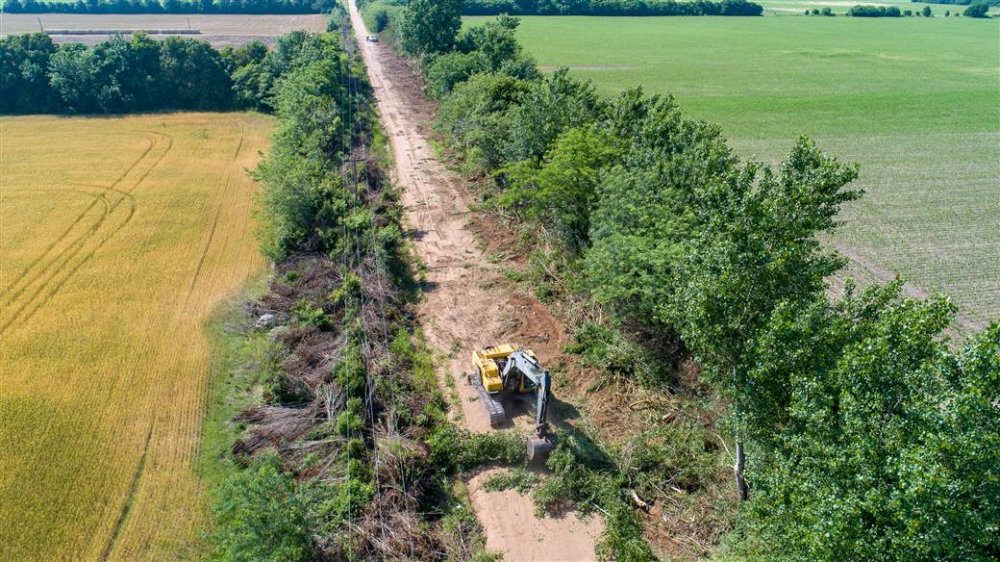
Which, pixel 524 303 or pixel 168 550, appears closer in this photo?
pixel 168 550

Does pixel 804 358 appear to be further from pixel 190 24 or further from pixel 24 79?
pixel 190 24

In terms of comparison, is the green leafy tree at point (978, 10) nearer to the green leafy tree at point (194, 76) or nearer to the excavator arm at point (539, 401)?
the green leafy tree at point (194, 76)

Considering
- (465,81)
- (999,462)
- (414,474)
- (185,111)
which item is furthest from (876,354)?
(185,111)

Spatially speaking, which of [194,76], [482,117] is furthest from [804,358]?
[194,76]

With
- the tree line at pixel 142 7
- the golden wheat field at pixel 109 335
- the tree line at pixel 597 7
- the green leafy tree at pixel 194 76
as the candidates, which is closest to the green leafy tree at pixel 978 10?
the tree line at pixel 597 7

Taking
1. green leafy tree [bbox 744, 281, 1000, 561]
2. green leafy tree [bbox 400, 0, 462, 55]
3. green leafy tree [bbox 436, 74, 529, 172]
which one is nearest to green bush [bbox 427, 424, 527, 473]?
green leafy tree [bbox 744, 281, 1000, 561]

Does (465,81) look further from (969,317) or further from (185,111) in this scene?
(969,317)
